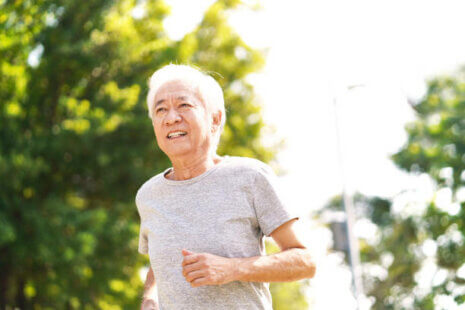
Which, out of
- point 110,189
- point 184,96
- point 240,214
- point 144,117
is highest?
point 144,117

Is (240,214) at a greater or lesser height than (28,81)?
lesser

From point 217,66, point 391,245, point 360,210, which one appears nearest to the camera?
point 217,66

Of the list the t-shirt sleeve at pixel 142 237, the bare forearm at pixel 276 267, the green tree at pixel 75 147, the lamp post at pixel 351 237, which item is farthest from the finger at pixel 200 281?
the green tree at pixel 75 147

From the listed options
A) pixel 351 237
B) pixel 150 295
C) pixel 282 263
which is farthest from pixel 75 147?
pixel 282 263

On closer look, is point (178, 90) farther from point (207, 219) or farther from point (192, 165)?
point (207, 219)

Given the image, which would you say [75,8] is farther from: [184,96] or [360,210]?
[360,210]

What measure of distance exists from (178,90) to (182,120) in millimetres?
121

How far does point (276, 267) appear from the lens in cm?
199

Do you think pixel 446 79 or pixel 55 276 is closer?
Answer: pixel 55 276

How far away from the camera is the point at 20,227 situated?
12258 millimetres

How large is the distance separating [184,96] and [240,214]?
50 centimetres

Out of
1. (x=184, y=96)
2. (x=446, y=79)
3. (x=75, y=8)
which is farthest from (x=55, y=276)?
(x=446, y=79)

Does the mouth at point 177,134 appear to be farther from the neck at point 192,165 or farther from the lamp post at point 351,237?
the lamp post at point 351,237

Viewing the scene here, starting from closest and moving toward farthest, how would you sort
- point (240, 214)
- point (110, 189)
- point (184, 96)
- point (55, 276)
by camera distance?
point (240, 214) → point (184, 96) → point (55, 276) → point (110, 189)
